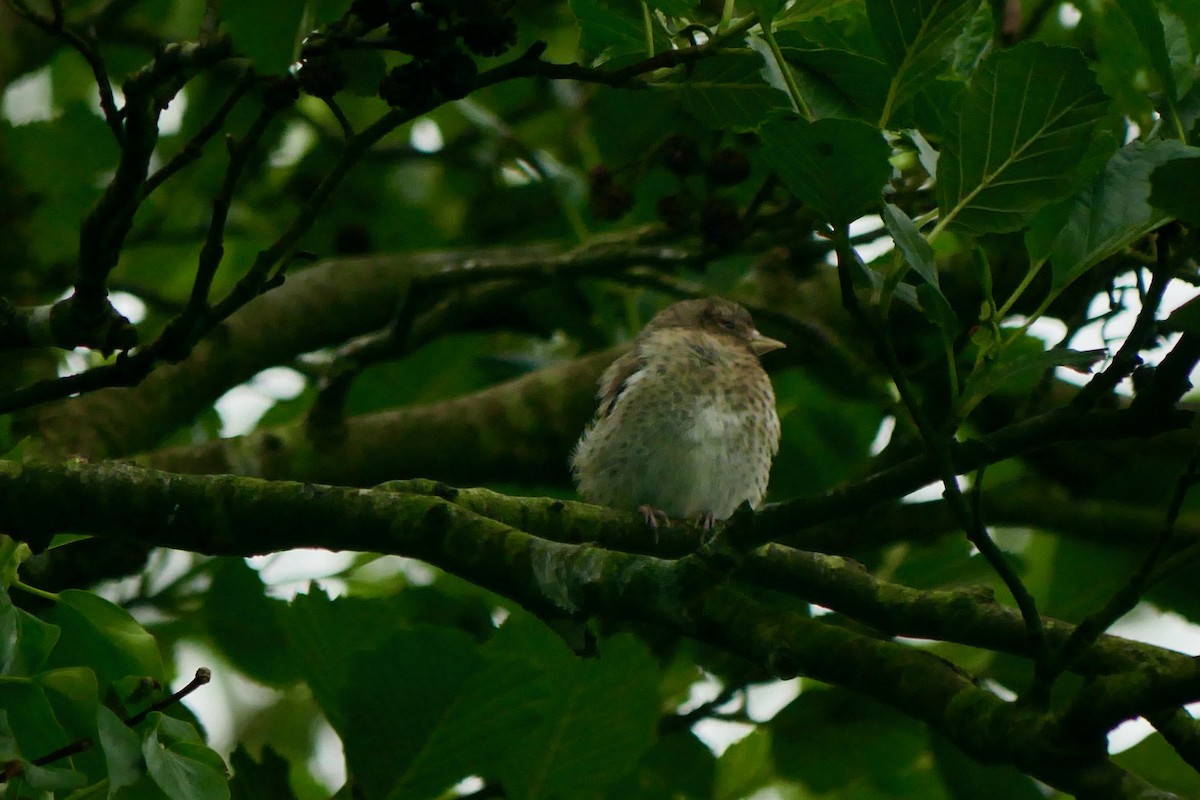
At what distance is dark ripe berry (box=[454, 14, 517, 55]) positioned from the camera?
2281 mm

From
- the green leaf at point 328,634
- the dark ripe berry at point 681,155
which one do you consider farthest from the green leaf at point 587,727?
the dark ripe berry at point 681,155

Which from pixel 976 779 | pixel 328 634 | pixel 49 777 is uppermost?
pixel 49 777

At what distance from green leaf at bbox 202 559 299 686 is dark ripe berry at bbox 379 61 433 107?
2.12 m

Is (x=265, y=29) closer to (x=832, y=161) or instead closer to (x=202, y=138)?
(x=202, y=138)

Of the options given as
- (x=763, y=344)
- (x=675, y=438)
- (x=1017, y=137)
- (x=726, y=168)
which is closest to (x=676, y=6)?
(x=1017, y=137)

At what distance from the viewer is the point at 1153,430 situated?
2.00m

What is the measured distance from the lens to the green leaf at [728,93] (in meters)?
2.50

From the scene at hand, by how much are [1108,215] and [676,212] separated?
7.69 ft

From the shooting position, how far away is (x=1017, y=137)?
222cm

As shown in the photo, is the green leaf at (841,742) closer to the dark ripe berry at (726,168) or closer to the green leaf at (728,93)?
the dark ripe berry at (726,168)

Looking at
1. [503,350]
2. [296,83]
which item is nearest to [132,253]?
[503,350]

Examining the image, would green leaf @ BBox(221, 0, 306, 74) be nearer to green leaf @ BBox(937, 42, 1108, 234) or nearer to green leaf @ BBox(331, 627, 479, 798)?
green leaf @ BBox(937, 42, 1108, 234)

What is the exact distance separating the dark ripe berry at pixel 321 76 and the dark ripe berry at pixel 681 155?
73.2 inches

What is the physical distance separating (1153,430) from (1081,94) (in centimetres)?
54
